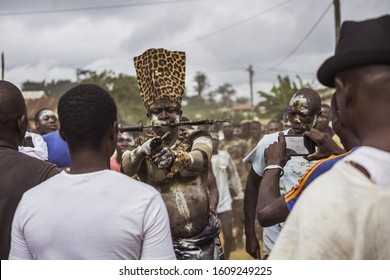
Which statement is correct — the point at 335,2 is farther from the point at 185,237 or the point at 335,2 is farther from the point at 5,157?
the point at 5,157

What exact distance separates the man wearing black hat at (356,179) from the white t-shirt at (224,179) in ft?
20.5

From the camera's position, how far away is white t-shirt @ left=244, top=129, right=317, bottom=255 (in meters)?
4.05

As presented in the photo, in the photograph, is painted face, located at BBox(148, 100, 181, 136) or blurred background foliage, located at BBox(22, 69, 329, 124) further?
blurred background foliage, located at BBox(22, 69, 329, 124)

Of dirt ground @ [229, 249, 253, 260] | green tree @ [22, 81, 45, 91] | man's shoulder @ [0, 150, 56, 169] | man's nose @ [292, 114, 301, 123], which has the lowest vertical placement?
dirt ground @ [229, 249, 253, 260]

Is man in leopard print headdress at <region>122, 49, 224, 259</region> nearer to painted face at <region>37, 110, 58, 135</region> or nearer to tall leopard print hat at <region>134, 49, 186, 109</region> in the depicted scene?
tall leopard print hat at <region>134, 49, 186, 109</region>

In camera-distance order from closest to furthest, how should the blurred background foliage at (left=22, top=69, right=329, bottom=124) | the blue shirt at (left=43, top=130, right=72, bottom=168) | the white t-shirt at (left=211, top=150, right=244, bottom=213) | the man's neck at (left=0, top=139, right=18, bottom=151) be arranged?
the man's neck at (left=0, top=139, right=18, bottom=151) < the blue shirt at (left=43, top=130, right=72, bottom=168) < the white t-shirt at (left=211, top=150, right=244, bottom=213) < the blurred background foliage at (left=22, top=69, right=329, bottom=124)

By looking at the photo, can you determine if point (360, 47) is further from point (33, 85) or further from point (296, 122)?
point (33, 85)

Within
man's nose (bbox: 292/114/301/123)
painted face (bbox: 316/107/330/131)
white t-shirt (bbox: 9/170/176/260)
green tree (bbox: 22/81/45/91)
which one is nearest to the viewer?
white t-shirt (bbox: 9/170/176/260)

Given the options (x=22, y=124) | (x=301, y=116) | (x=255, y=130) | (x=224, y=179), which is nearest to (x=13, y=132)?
(x=22, y=124)

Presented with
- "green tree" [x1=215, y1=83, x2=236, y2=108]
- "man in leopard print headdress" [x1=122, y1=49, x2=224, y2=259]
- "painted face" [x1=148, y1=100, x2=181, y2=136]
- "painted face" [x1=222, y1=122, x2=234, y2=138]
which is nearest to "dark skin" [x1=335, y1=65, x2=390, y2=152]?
"man in leopard print headdress" [x1=122, y1=49, x2=224, y2=259]

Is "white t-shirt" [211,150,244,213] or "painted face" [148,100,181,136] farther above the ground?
"painted face" [148,100,181,136]

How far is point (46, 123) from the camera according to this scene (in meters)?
7.30

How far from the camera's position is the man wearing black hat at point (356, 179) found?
57.5 inches

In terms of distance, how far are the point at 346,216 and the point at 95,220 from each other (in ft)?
3.08
